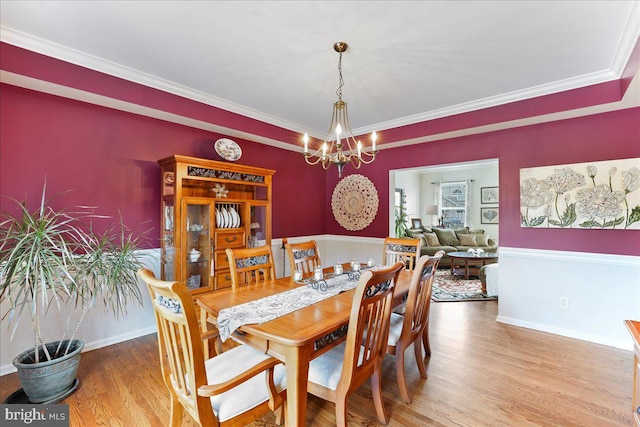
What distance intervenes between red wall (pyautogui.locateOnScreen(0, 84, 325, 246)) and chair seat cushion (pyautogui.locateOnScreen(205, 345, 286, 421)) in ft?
6.70

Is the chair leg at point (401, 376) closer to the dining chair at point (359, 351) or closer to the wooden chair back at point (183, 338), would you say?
the dining chair at point (359, 351)

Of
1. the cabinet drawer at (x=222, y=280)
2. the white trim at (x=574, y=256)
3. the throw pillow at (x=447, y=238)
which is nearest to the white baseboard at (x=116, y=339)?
the cabinet drawer at (x=222, y=280)

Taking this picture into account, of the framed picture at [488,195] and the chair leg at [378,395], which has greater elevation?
the framed picture at [488,195]

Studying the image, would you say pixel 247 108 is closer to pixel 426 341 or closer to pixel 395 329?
pixel 395 329

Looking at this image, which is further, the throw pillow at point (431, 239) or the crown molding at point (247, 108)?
A: the throw pillow at point (431, 239)

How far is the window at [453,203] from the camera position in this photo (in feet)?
25.6

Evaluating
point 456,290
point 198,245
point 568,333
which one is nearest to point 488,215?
point 456,290

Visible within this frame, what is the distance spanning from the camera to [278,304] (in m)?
1.76

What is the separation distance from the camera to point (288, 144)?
163 inches

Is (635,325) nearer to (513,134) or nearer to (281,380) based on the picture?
(281,380)

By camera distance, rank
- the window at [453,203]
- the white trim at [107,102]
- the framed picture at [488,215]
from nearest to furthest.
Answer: the white trim at [107,102], the framed picture at [488,215], the window at [453,203]

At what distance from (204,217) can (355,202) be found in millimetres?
2580

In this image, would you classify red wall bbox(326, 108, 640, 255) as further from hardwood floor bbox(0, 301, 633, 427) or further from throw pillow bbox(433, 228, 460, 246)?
throw pillow bbox(433, 228, 460, 246)

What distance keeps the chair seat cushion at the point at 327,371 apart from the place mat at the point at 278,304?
13.2 inches
